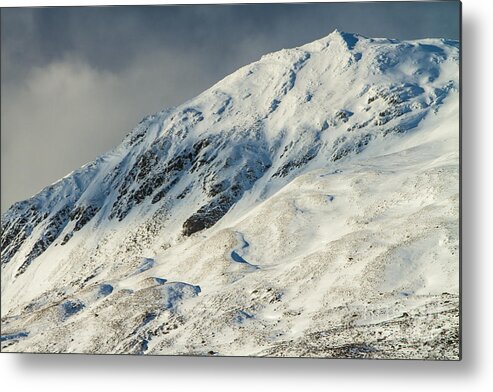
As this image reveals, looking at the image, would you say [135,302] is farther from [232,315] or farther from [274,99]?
[274,99]

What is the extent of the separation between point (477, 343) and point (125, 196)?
1598 inches

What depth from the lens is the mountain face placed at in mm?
25625

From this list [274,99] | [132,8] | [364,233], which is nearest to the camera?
[132,8]

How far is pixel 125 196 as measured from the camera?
60.8 meters

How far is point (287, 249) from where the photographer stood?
114ft

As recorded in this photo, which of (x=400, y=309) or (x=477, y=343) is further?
(x=400, y=309)

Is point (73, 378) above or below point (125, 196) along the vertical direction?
below

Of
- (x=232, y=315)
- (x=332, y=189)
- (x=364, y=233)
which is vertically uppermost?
(x=332, y=189)

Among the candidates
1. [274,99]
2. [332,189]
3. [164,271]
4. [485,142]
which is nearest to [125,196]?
[274,99]

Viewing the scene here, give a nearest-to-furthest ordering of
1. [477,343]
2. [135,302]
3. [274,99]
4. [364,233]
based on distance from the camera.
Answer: [477,343]
[135,302]
[364,233]
[274,99]

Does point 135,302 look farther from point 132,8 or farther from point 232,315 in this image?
point 132,8

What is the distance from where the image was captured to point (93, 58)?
102ft

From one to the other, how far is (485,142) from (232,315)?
377 inches

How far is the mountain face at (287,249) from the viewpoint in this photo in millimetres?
25625
